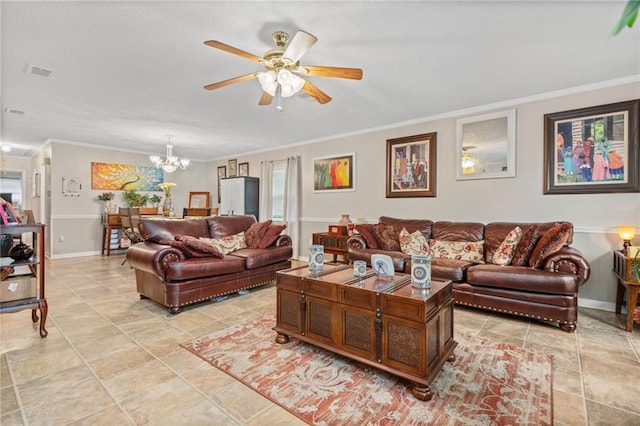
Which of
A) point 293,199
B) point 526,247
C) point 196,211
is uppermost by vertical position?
point 293,199

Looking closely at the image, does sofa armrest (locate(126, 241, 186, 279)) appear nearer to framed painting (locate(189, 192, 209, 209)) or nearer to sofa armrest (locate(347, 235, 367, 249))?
sofa armrest (locate(347, 235, 367, 249))

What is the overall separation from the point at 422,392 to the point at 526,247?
220cm

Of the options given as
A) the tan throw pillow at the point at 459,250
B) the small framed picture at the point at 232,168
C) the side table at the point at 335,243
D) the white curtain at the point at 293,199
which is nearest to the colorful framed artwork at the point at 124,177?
the small framed picture at the point at 232,168

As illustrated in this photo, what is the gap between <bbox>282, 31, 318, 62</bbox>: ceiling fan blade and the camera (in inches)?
75.3

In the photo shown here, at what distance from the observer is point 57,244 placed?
19.9 ft

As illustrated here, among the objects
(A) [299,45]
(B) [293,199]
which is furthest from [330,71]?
(B) [293,199]

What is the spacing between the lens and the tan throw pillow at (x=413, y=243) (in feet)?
12.6

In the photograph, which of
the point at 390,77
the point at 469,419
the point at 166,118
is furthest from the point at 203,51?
the point at 469,419

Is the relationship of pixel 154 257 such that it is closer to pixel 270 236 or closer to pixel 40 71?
pixel 270 236

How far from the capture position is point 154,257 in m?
3.03

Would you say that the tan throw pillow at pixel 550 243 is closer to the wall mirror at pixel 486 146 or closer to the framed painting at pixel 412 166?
the wall mirror at pixel 486 146

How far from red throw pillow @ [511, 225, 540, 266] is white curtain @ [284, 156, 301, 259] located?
13.0ft

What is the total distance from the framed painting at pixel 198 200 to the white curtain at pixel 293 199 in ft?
10.4

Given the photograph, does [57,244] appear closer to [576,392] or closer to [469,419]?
[469,419]
